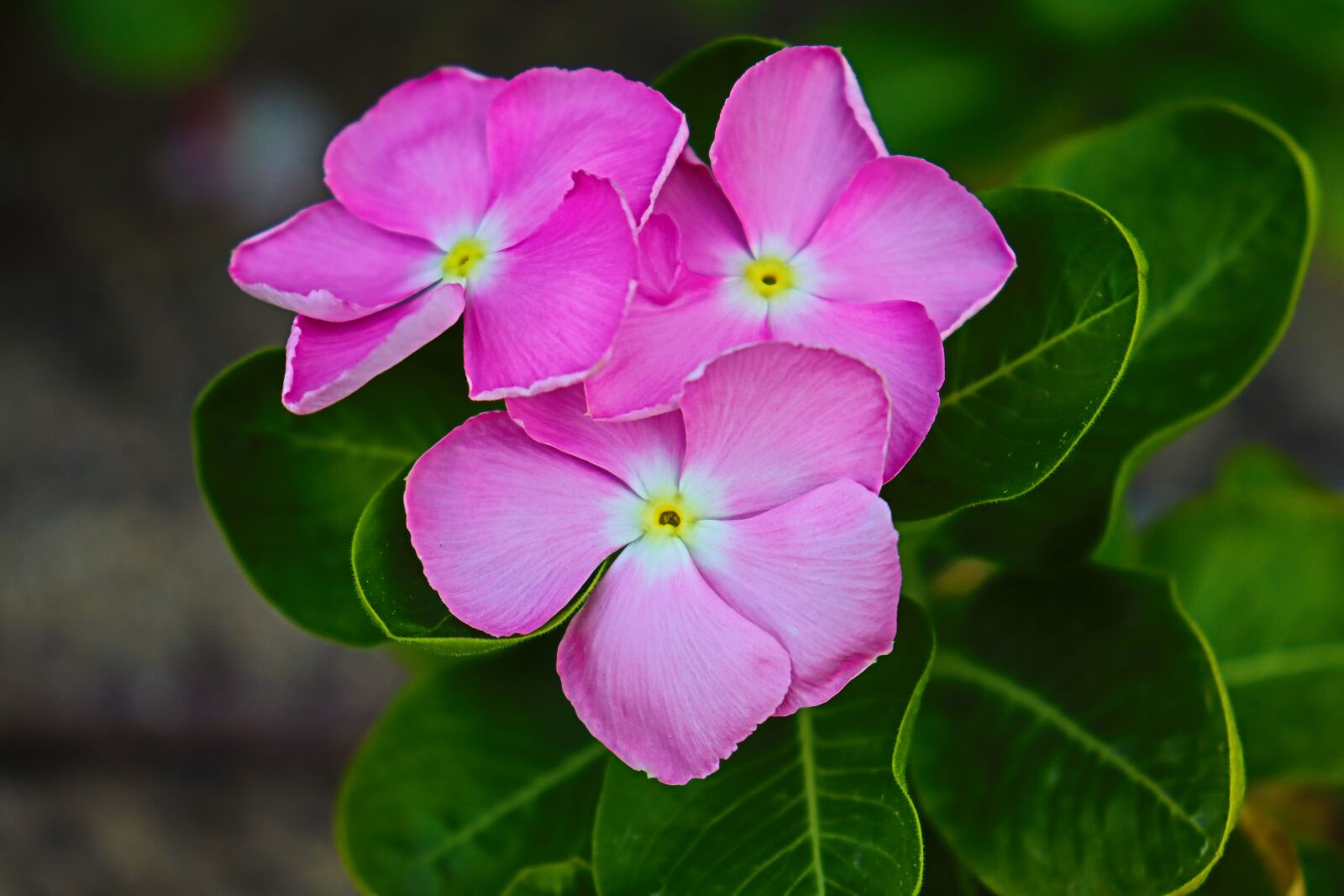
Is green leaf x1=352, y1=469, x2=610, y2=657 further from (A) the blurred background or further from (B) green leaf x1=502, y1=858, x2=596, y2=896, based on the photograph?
(A) the blurred background

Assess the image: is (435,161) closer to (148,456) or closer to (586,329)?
(586,329)

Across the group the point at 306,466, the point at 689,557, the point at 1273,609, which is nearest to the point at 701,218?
the point at 689,557

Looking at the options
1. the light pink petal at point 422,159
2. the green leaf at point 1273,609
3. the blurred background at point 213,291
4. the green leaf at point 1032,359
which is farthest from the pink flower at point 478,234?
the blurred background at point 213,291

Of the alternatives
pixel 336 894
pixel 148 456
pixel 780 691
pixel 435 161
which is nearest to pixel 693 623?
pixel 780 691

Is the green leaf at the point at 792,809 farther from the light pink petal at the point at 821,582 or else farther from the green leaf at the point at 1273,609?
the green leaf at the point at 1273,609

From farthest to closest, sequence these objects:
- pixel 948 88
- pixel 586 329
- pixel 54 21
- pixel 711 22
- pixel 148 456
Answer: pixel 711 22 → pixel 148 456 → pixel 54 21 → pixel 948 88 → pixel 586 329

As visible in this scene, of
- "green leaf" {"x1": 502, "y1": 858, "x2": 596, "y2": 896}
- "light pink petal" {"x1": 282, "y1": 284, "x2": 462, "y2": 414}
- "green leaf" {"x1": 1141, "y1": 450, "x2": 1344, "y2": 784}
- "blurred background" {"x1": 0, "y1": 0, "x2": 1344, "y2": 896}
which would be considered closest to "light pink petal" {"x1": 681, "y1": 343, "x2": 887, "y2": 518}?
"light pink petal" {"x1": 282, "y1": 284, "x2": 462, "y2": 414}
